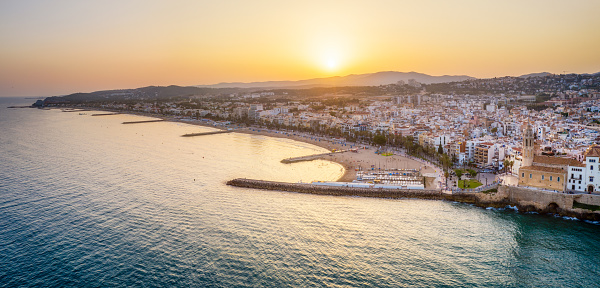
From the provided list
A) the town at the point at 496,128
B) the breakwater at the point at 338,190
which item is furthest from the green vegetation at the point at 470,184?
the town at the point at 496,128

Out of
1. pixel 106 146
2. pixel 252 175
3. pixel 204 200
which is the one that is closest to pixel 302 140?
pixel 252 175

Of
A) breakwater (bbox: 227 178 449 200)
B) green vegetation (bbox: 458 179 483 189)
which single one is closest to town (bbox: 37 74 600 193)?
green vegetation (bbox: 458 179 483 189)

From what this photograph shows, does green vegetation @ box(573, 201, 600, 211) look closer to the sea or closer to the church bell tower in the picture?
the sea

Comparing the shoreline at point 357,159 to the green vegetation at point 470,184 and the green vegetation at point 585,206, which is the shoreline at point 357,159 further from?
the green vegetation at point 585,206

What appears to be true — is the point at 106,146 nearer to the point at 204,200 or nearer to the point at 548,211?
the point at 204,200

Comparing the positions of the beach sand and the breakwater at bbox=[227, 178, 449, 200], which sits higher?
the beach sand

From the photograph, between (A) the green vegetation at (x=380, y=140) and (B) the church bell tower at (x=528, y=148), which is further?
(A) the green vegetation at (x=380, y=140)
